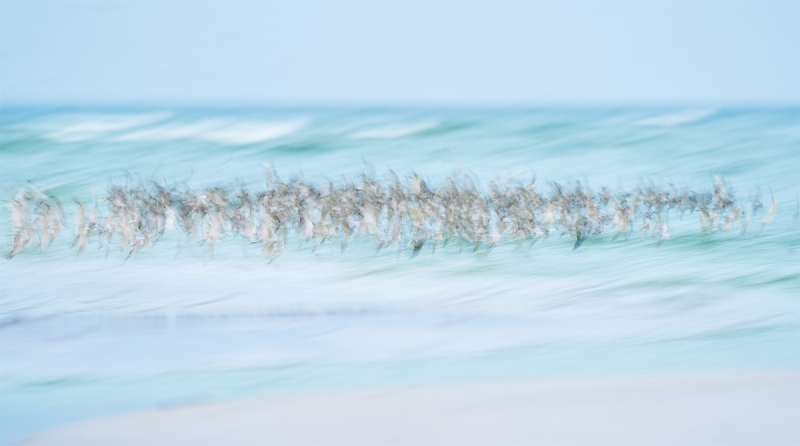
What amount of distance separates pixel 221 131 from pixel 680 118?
1051 millimetres

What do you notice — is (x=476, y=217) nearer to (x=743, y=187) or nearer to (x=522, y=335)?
(x=522, y=335)

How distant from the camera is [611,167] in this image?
1763 millimetres

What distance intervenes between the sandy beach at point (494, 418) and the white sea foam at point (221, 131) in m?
0.61

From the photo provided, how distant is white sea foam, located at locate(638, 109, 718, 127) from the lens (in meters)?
1.78

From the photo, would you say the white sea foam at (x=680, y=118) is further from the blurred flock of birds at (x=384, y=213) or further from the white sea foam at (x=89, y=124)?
the white sea foam at (x=89, y=124)

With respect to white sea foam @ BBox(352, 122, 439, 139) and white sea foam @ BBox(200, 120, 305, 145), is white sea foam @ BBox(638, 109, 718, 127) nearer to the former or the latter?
white sea foam @ BBox(352, 122, 439, 139)

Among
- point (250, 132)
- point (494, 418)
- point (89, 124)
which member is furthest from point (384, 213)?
point (89, 124)

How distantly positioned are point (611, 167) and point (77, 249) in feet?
3.96

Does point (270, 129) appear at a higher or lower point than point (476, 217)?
higher

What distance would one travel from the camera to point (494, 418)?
1374 millimetres

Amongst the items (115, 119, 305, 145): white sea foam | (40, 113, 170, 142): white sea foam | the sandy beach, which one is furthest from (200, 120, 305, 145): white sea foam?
the sandy beach

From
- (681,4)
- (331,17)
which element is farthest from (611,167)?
(331,17)

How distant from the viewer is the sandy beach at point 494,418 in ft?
4.38

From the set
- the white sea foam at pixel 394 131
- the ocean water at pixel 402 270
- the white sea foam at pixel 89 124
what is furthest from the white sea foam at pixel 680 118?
the white sea foam at pixel 89 124
